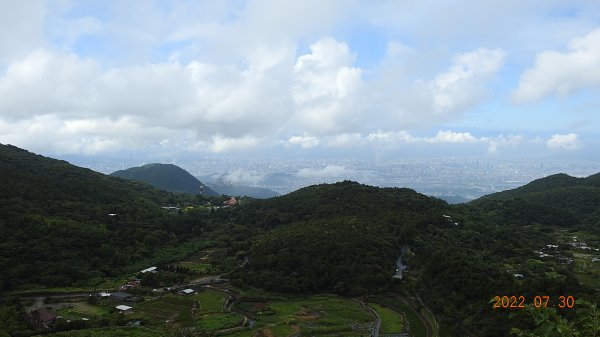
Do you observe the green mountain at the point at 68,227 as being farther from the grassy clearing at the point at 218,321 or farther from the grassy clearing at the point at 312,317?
the grassy clearing at the point at 312,317

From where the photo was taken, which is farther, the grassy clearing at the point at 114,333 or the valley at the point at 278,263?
the valley at the point at 278,263

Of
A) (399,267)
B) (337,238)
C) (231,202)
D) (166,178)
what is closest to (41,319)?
(337,238)

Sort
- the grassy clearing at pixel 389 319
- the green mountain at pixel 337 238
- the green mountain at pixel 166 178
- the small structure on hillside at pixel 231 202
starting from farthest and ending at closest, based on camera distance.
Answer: the green mountain at pixel 166 178 < the small structure on hillside at pixel 231 202 < the green mountain at pixel 337 238 < the grassy clearing at pixel 389 319

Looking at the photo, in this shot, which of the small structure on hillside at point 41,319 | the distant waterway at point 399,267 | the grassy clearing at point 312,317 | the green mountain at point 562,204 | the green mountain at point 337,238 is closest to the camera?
the small structure on hillside at point 41,319

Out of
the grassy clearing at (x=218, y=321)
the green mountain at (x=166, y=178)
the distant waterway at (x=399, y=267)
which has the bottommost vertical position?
the grassy clearing at (x=218, y=321)

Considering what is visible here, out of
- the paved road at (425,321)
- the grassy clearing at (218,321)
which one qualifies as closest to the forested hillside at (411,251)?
the paved road at (425,321)

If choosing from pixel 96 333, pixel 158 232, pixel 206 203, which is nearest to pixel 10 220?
pixel 158 232

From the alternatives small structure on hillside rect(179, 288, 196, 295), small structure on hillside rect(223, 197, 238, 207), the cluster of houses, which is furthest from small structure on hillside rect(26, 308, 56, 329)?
small structure on hillside rect(223, 197, 238, 207)
